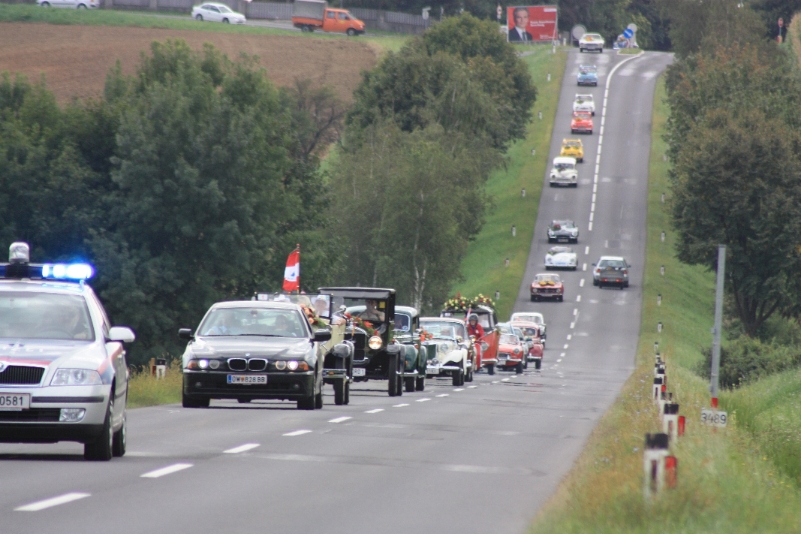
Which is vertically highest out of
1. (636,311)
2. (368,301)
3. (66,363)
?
(66,363)

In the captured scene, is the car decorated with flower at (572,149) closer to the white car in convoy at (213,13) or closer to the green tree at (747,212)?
the green tree at (747,212)

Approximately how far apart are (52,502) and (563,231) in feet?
271

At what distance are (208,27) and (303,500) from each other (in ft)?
395

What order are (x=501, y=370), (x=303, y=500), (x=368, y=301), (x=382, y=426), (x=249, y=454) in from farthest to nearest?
(x=501, y=370) < (x=368, y=301) < (x=382, y=426) < (x=249, y=454) < (x=303, y=500)

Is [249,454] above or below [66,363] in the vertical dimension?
below

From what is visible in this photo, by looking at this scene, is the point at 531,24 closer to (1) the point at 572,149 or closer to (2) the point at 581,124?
(2) the point at 581,124

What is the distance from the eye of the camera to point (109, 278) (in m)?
56.7

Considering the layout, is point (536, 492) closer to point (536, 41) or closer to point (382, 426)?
point (382, 426)

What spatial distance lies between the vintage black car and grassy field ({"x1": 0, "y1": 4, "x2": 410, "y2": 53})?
323ft

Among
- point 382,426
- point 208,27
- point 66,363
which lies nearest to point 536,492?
point 66,363

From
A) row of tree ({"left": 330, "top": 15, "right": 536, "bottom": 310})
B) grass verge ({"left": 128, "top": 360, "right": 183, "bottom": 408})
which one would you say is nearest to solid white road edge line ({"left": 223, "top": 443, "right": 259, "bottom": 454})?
grass verge ({"left": 128, "top": 360, "right": 183, "bottom": 408})

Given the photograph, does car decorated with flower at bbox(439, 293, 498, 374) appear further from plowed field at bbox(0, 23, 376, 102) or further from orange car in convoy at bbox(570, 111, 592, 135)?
orange car in convoy at bbox(570, 111, 592, 135)

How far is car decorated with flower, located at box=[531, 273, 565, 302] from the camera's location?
80.2 meters

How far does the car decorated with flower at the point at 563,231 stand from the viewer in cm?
9175
